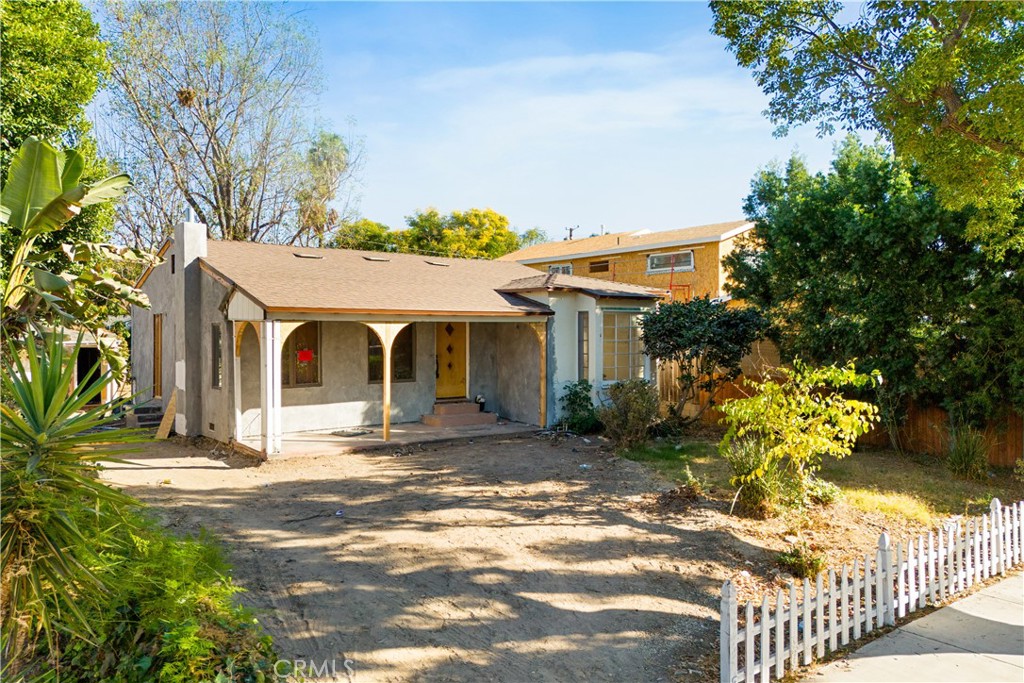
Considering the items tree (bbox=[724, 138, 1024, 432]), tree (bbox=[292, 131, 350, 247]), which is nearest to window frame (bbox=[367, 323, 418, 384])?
tree (bbox=[724, 138, 1024, 432])

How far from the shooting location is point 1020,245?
9.98 metres

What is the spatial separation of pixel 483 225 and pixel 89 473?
3394 cm

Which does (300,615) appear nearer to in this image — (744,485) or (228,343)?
(744,485)

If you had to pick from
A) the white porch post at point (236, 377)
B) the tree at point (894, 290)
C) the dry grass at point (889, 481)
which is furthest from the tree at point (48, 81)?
the tree at point (894, 290)

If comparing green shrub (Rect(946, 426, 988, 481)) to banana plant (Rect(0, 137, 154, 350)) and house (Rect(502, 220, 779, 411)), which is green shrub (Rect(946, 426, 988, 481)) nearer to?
house (Rect(502, 220, 779, 411))

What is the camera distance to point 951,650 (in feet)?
17.7

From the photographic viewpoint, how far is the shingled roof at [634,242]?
81.7 feet

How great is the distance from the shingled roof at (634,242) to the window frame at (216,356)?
1791 centimetres

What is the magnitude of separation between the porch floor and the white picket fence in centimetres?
817

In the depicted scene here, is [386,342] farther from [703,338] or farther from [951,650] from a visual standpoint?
[951,650]

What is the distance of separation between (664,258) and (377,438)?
17.0 m

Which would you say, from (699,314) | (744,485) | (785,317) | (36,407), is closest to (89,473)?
(36,407)

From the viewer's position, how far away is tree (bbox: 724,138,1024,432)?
1110 cm

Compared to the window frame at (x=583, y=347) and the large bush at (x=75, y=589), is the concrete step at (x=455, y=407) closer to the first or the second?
the window frame at (x=583, y=347)
